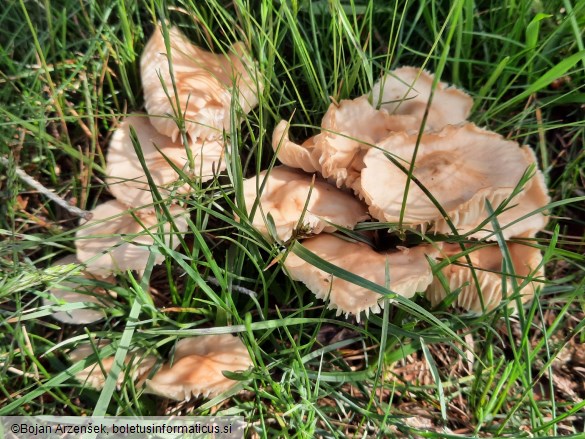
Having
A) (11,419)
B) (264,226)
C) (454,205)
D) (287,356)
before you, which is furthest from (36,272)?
(454,205)

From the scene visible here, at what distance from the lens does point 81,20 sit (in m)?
2.98

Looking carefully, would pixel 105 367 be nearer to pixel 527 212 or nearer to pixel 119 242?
pixel 119 242

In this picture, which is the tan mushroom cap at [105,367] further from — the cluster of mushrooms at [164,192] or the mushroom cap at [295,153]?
the mushroom cap at [295,153]

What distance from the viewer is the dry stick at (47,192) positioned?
8.43 feet

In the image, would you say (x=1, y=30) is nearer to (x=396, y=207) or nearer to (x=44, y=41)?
(x=44, y=41)

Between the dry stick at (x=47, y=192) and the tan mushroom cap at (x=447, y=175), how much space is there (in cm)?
130

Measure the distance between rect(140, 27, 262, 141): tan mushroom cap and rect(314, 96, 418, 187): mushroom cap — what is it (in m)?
0.40

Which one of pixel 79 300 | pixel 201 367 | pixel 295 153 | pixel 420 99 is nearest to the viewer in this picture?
pixel 201 367

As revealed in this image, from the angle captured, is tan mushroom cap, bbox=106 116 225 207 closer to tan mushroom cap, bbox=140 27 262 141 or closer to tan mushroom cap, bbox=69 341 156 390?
tan mushroom cap, bbox=140 27 262 141

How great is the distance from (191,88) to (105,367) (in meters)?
1.34

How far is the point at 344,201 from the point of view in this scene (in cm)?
238

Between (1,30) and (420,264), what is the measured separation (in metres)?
2.45

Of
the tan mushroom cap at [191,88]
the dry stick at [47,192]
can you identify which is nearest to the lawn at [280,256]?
the dry stick at [47,192]

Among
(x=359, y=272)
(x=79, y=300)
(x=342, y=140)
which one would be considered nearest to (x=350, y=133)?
(x=342, y=140)
